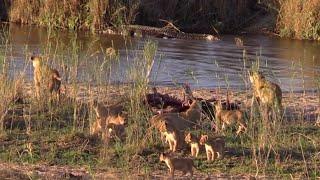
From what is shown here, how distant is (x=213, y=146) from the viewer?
8.39 m

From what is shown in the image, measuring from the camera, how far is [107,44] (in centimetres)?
2258

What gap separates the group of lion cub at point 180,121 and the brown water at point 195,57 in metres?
0.57

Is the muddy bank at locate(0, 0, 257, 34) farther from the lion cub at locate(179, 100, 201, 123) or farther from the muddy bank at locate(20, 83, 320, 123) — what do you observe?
the lion cub at locate(179, 100, 201, 123)

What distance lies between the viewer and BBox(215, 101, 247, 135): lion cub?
394 inches

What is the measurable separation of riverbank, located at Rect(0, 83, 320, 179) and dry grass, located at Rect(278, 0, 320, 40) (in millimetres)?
15487

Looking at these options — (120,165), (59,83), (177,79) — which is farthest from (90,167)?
(177,79)

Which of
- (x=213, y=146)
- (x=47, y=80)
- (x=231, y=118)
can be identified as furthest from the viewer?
(x=47, y=80)

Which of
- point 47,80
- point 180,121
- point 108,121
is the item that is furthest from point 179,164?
point 47,80

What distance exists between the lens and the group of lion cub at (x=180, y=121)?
841cm

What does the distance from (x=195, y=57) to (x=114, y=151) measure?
12325 millimetres

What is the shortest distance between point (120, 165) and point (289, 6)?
19.3 metres

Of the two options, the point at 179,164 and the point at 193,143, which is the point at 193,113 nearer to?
the point at 193,143

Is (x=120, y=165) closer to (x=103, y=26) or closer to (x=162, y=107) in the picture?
(x=162, y=107)

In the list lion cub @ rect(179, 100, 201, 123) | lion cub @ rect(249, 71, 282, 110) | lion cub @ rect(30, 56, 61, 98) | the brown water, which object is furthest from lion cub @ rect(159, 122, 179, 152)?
lion cub @ rect(30, 56, 61, 98)
